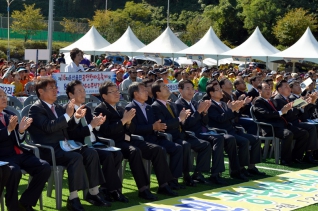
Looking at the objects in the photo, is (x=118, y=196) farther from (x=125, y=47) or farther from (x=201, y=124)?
(x=125, y=47)

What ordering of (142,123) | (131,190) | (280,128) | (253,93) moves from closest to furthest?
(131,190), (142,123), (280,128), (253,93)

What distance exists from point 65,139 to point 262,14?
53.1m

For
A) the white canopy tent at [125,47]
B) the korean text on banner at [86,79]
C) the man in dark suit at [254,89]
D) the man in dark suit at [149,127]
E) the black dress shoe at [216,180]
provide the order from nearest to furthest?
the man in dark suit at [149,127], the black dress shoe at [216,180], the korean text on banner at [86,79], the man in dark suit at [254,89], the white canopy tent at [125,47]

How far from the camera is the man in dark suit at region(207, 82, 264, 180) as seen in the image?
10.6 meters

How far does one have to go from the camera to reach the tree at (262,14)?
59281 mm

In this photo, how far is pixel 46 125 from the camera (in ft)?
25.5

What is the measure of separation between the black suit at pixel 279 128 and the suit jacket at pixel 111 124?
389 cm

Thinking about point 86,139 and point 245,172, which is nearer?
point 86,139

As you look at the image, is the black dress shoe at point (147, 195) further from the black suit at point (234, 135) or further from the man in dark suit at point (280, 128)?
the man in dark suit at point (280, 128)

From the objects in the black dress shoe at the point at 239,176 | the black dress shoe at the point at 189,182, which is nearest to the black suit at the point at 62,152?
the black dress shoe at the point at 189,182

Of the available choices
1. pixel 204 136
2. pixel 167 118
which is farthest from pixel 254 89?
pixel 167 118

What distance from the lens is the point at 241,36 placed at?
2509 inches

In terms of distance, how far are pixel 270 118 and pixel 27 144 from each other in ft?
18.5

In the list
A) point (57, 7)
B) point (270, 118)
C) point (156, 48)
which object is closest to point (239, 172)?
point (270, 118)
